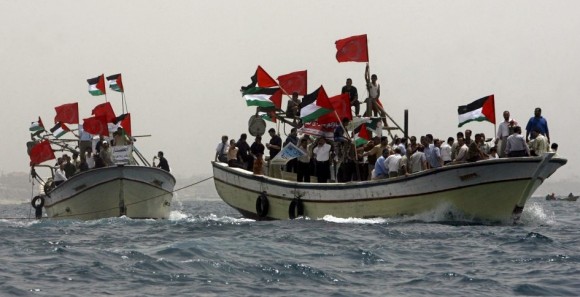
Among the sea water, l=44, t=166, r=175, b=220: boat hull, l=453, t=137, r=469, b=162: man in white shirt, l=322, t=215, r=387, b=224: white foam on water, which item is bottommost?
the sea water

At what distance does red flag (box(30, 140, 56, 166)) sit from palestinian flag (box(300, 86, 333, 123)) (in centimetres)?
1246

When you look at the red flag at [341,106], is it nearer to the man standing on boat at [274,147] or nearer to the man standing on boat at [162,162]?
the man standing on boat at [274,147]

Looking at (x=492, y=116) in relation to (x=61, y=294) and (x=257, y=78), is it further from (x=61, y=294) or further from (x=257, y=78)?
(x=61, y=294)

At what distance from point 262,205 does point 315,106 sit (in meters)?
3.81

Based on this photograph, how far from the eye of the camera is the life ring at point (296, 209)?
100 ft

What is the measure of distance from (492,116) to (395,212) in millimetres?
3141

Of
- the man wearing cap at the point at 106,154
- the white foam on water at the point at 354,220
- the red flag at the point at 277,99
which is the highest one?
the red flag at the point at 277,99

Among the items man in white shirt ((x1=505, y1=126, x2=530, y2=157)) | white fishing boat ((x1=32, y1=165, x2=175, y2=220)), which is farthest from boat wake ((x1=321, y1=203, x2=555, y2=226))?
white fishing boat ((x1=32, y1=165, x2=175, y2=220))

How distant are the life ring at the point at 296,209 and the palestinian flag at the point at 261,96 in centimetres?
373

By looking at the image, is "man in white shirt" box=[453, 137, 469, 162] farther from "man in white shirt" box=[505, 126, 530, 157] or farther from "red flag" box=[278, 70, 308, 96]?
"red flag" box=[278, 70, 308, 96]

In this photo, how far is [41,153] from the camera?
1550 inches

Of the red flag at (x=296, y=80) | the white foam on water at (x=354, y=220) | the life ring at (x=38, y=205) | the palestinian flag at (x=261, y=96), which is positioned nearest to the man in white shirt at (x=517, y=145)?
the white foam on water at (x=354, y=220)

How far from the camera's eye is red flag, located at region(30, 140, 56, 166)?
129ft

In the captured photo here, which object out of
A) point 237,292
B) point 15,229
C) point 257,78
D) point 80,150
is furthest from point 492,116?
point 80,150
